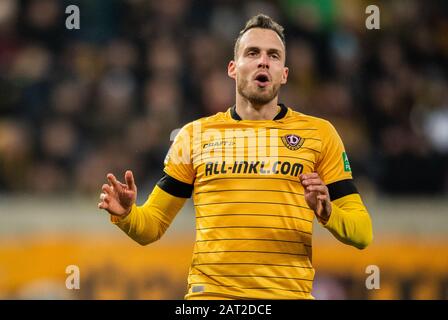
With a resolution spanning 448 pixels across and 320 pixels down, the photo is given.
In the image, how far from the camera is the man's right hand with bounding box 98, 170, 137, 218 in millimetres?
4762

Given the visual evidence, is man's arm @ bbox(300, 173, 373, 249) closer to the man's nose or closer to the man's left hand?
the man's left hand

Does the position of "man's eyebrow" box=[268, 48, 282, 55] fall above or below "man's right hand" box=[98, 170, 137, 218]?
above

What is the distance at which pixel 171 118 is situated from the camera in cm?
903

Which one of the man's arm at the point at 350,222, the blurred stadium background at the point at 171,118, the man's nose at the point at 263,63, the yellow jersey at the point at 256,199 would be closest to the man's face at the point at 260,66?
the man's nose at the point at 263,63

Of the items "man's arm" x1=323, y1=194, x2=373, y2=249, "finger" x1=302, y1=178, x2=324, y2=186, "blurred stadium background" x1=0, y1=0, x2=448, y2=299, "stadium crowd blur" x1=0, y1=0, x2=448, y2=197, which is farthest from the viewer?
"stadium crowd blur" x1=0, y1=0, x2=448, y2=197

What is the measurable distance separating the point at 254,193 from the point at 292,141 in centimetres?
36

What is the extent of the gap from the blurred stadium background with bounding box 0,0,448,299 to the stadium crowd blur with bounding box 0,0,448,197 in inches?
0.6

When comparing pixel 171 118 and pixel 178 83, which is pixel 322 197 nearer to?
pixel 171 118

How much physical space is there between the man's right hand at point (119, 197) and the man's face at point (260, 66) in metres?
0.77

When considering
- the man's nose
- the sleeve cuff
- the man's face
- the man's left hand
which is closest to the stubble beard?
the man's face

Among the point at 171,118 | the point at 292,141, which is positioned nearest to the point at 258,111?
the point at 292,141

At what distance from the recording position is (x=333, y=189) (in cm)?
498

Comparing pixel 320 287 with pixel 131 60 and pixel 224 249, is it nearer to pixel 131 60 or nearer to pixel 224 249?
pixel 131 60
